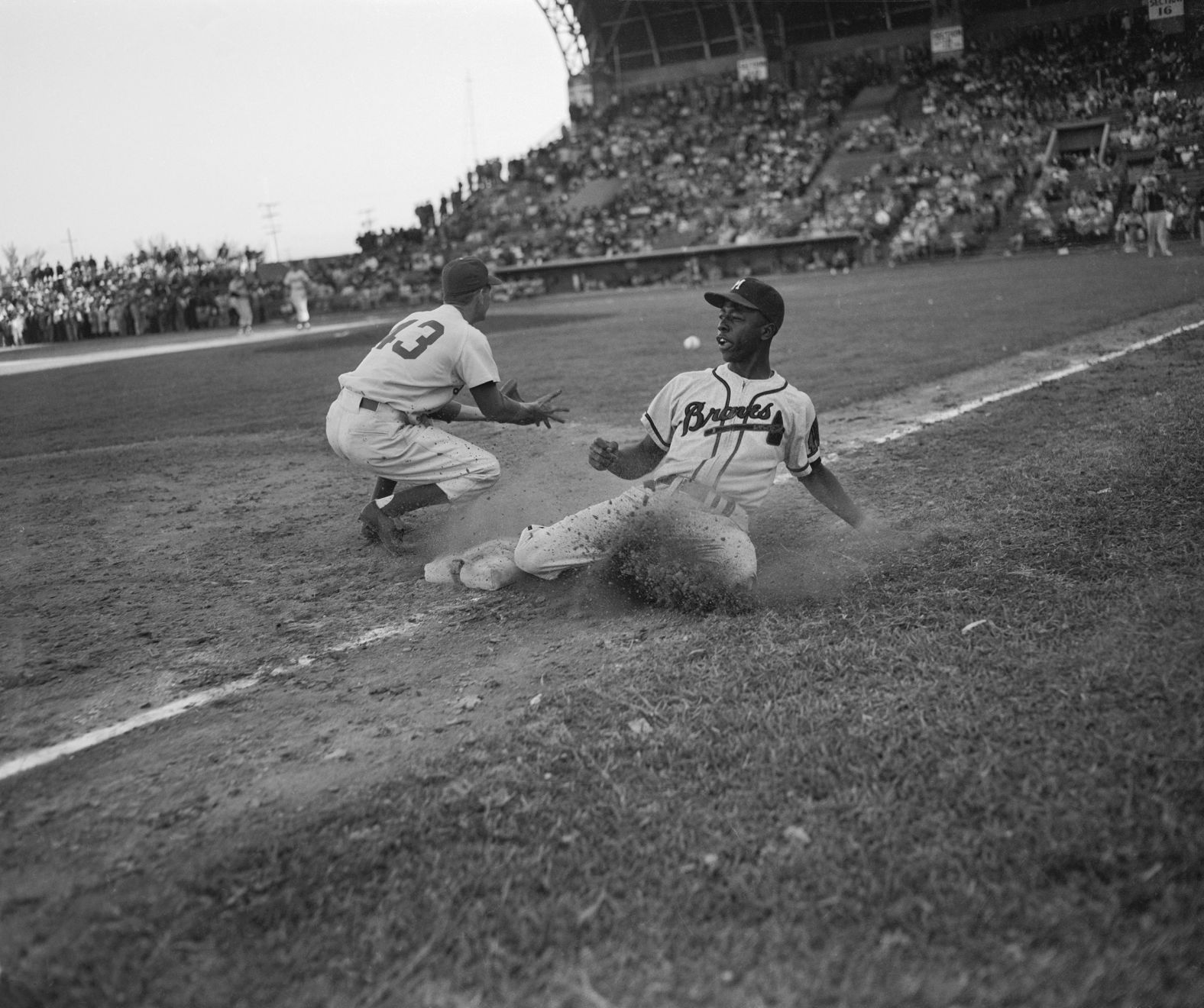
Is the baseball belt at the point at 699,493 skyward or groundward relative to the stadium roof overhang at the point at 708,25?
groundward

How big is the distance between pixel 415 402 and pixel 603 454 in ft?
4.83

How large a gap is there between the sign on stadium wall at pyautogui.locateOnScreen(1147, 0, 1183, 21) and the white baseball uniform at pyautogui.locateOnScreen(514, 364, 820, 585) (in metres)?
42.4

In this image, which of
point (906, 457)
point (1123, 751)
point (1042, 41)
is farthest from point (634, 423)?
point (1042, 41)

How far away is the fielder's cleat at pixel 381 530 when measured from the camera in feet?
18.1

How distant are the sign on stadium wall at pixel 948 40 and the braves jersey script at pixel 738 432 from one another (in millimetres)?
43841

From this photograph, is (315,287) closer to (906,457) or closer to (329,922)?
(906,457)

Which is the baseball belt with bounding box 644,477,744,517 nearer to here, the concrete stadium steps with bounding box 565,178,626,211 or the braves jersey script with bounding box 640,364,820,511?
the braves jersey script with bounding box 640,364,820,511

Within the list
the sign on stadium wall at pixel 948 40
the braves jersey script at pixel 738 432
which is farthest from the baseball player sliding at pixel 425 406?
the sign on stadium wall at pixel 948 40

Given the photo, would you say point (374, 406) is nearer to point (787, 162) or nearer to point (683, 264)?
point (683, 264)

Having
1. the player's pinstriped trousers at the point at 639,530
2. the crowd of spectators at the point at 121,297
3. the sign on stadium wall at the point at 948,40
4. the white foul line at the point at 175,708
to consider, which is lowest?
the white foul line at the point at 175,708

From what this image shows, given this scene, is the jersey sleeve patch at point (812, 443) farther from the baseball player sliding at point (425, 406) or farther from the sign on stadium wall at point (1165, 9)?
the sign on stadium wall at point (1165, 9)

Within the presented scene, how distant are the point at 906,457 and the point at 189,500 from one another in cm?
501

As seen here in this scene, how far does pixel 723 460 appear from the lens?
15.3 ft

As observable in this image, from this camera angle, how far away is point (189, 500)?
274 inches
